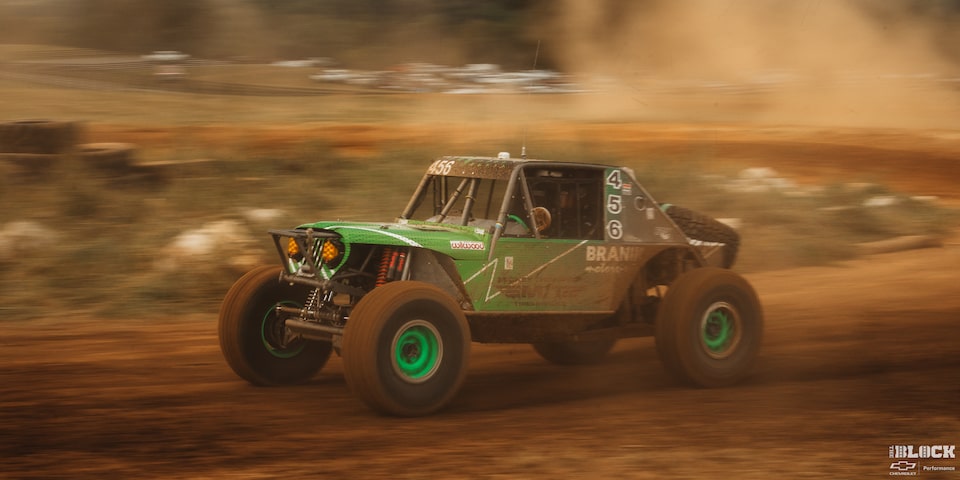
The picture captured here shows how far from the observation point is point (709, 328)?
804 centimetres

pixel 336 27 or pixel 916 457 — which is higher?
pixel 336 27

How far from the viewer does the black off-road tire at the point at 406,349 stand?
21.4ft

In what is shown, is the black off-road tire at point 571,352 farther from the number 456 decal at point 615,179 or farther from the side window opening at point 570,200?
the number 456 decal at point 615,179

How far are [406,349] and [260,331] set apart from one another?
1.39 meters

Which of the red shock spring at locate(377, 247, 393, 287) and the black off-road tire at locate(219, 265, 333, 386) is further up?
the red shock spring at locate(377, 247, 393, 287)

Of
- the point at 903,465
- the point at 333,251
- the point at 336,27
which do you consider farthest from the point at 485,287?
the point at 336,27

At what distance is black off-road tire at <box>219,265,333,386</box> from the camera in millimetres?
7625

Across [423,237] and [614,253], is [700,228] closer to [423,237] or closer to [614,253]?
[614,253]

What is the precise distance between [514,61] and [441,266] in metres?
23.0

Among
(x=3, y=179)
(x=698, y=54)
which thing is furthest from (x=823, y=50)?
A: (x=3, y=179)

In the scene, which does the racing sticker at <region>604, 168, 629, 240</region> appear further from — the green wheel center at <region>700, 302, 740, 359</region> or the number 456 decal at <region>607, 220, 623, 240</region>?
the green wheel center at <region>700, 302, 740, 359</region>

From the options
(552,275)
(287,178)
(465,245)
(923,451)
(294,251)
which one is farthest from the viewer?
(287,178)

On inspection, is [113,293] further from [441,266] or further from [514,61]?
[514,61]

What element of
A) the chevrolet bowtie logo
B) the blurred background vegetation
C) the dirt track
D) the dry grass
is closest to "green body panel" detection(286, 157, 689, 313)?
the dirt track
